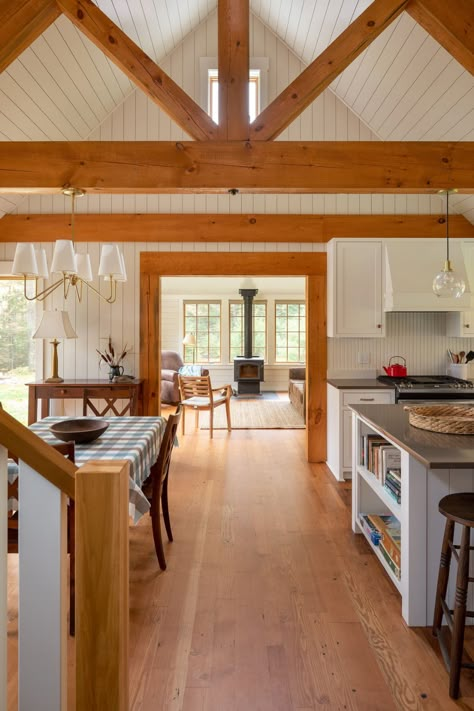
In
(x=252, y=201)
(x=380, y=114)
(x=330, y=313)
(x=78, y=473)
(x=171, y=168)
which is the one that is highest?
(x=380, y=114)

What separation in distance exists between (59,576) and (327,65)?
3024mm

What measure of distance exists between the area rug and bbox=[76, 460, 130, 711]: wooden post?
587 centimetres

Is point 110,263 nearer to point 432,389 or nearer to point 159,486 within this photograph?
point 159,486

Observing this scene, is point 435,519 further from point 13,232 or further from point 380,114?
point 13,232

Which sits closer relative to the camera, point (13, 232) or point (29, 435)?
point (29, 435)

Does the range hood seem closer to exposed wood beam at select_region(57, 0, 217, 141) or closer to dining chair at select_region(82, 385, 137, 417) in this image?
exposed wood beam at select_region(57, 0, 217, 141)

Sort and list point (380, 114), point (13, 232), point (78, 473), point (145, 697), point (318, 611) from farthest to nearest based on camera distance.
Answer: point (13, 232) → point (380, 114) → point (318, 611) → point (145, 697) → point (78, 473)

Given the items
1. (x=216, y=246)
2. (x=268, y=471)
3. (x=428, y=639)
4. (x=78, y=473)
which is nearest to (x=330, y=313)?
(x=216, y=246)

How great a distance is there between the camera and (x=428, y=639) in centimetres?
211

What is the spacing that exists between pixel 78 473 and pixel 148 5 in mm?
4414

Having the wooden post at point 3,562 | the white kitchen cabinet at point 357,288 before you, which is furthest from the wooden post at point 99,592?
the white kitchen cabinet at point 357,288

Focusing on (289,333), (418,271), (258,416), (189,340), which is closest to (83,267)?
(418,271)

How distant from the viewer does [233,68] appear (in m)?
2.86

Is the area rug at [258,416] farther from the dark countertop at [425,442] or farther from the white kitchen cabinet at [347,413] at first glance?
the dark countertop at [425,442]
